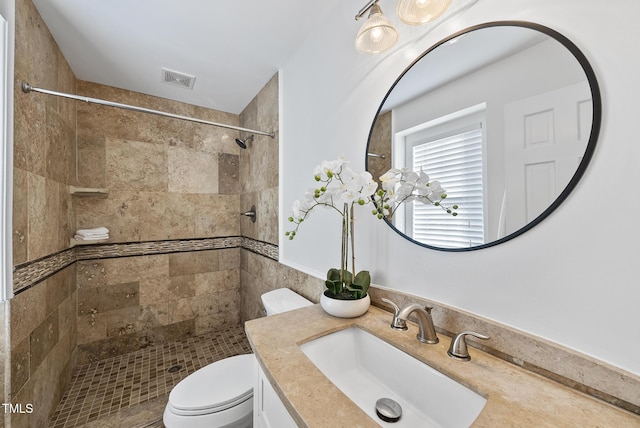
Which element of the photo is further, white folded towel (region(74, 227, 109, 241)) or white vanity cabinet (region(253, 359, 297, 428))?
white folded towel (region(74, 227, 109, 241))

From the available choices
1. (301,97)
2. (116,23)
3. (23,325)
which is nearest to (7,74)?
(116,23)

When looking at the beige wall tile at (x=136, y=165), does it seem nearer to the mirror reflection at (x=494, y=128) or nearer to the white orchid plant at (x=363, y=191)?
the white orchid plant at (x=363, y=191)

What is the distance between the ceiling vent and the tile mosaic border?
1.45 meters

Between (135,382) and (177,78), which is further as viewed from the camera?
(177,78)

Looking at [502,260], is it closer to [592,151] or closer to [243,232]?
[592,151]

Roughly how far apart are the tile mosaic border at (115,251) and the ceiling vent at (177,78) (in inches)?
56.9

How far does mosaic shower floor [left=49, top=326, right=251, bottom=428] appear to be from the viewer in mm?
1507

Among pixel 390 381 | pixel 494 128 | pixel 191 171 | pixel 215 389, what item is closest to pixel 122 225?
pixel 191 171

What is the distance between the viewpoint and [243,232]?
106 inches

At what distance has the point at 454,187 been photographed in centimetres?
82

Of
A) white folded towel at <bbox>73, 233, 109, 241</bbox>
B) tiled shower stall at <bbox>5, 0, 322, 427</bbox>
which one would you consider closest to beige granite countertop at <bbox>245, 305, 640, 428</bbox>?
tiled shower stall at <bbox>5, 0, 322, 427</bbox>

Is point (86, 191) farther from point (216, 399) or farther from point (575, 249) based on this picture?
point (575, 249)

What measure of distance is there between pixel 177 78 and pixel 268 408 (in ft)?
7.86

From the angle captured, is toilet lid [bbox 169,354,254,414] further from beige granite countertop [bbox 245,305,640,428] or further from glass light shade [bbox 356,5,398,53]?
glass light shade [bbox 356,5,398,53]
